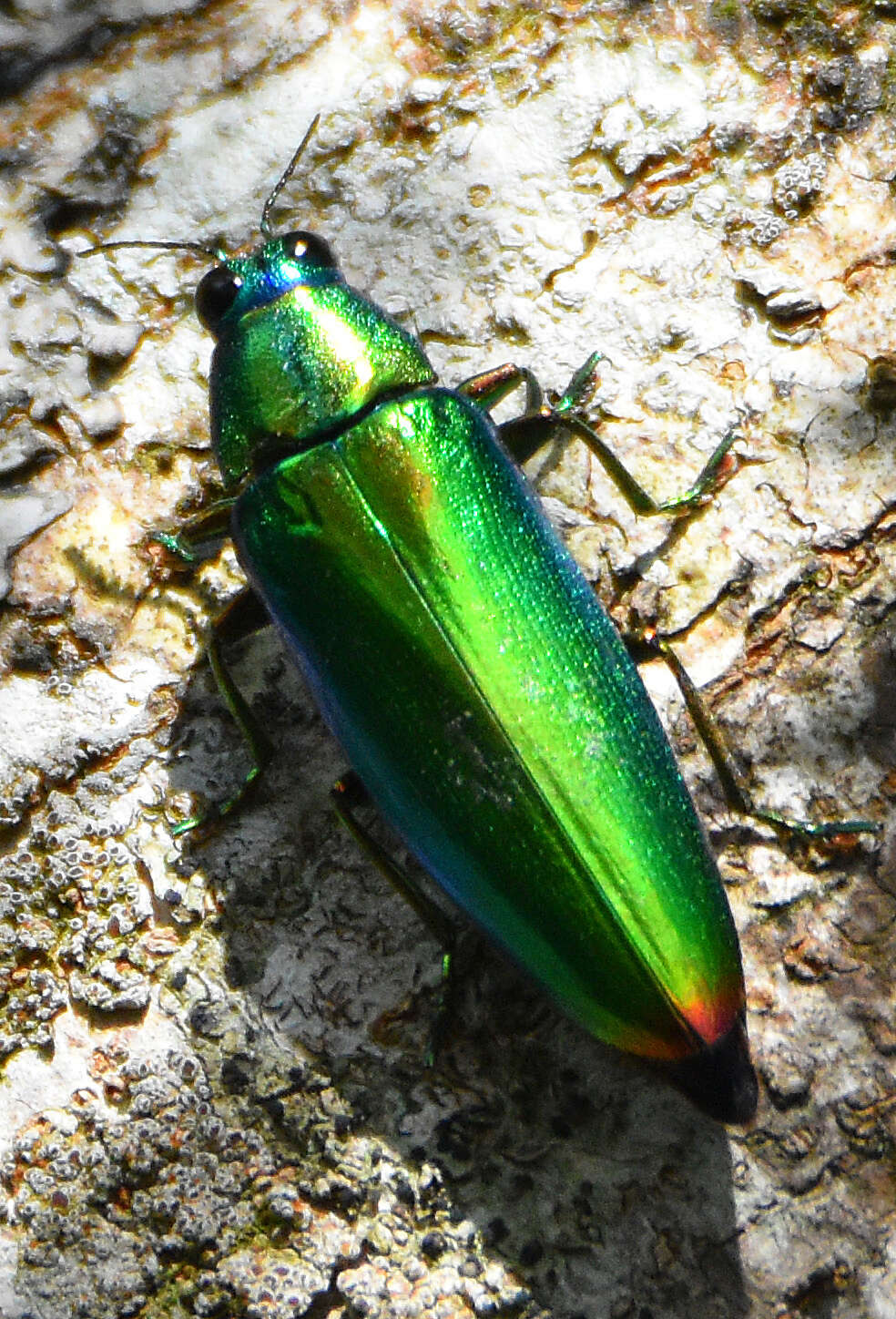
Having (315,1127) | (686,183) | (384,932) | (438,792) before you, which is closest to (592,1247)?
(315,1127)

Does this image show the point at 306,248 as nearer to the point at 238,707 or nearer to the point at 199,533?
the point at 199,533

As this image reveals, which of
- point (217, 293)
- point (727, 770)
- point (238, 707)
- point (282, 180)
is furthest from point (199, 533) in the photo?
point (727, 770)

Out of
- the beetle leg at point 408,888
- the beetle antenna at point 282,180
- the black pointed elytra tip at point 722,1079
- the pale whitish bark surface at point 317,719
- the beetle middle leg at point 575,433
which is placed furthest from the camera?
the beetle antenna at point 282,180

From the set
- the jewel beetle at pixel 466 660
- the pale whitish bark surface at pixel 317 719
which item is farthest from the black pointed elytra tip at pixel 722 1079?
the pale whitish bark surface at pixel 317 719

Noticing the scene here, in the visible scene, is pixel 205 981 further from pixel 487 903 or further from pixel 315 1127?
pixel 487 903

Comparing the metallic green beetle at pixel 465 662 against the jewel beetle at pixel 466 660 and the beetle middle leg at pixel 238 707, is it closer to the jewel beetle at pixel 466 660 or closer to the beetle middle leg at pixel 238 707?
the jewel beetle at pixel 466 660
